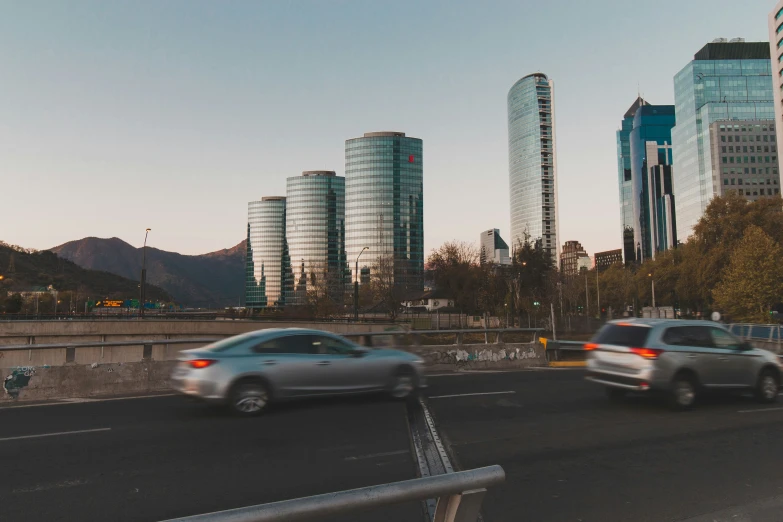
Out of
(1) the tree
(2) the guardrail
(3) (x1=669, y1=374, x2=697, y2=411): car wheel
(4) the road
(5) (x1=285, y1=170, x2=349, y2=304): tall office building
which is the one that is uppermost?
(5) (x1=285, y1=170, x2=349, y2=304): tall office building

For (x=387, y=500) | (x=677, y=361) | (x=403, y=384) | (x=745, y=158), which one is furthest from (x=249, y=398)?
(x=745, y=158)

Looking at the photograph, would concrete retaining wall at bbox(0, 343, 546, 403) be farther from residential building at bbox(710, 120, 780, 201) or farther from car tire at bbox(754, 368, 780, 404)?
residential building at bbox(710, 120, 780, 201)

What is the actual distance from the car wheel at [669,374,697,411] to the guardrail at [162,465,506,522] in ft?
28.2

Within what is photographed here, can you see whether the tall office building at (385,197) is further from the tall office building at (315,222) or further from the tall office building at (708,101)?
the tall office building at (708,101)

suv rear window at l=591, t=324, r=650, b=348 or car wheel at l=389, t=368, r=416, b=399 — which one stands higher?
suv rear window at l=591, t=324, r=650, b=348

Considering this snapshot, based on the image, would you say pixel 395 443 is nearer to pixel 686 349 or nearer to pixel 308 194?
pixel 686 349

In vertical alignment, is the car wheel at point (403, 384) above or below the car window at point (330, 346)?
below

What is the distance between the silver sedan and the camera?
29.2 feet

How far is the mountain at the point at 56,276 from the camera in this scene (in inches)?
5556

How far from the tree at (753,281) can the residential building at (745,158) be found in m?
95.7

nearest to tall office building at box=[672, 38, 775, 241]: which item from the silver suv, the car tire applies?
the car tire

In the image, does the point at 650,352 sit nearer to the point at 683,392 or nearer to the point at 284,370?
the point at 683,392

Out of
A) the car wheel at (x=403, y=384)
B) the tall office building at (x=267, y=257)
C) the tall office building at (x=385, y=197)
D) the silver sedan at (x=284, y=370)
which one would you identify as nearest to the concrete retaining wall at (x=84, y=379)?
the car wheel at (x=403, y=384)

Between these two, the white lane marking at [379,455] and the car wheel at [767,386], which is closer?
the white lane marking at [379,455]
